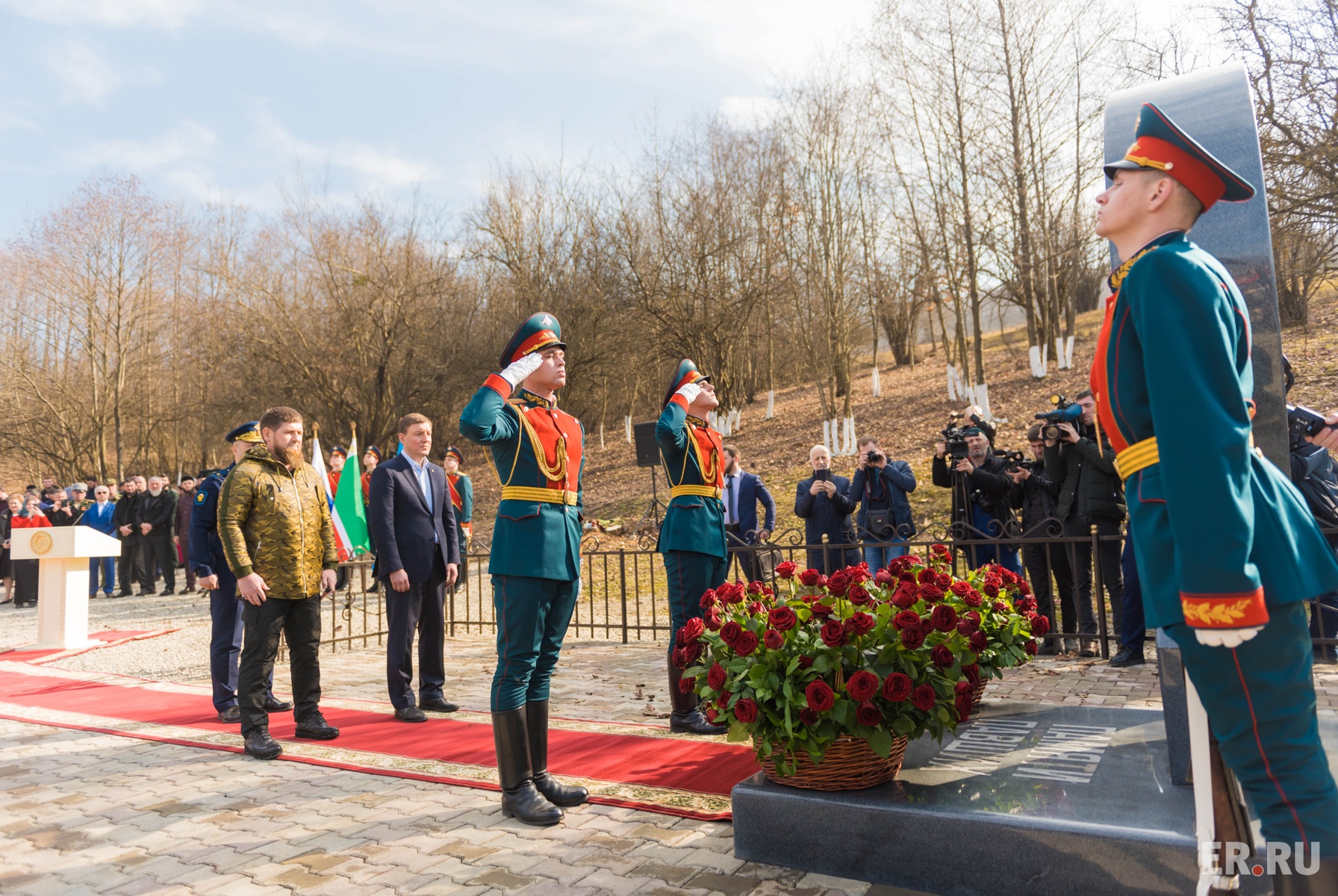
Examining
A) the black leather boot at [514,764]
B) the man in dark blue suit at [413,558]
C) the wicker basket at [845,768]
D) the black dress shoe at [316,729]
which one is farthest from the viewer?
the man in dark blue suit at [413,558]

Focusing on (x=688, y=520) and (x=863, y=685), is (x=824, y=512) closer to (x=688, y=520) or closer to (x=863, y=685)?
(x=688, y=520)

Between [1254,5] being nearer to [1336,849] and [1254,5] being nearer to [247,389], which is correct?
[1336,849]

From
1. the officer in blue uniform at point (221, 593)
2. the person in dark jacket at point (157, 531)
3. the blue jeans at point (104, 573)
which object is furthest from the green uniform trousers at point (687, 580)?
the blue jeans at point (104, 573)

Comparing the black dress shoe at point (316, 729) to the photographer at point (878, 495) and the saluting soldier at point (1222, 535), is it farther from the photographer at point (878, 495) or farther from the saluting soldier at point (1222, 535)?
the photographer at point (878, 495)

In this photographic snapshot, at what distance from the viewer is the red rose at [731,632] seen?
3.36m

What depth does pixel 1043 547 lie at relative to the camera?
25.3 feet

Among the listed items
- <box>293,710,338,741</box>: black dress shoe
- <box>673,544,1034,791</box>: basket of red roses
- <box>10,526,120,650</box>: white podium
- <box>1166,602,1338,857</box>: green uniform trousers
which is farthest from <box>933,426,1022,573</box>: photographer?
<box>10,526,120,650</box>: white podium

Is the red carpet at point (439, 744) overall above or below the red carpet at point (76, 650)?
below

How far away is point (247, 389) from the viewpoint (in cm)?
→ 2672

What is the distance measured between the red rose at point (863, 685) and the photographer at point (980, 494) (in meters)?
4.98

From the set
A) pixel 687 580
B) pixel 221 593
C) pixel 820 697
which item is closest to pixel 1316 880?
pixel 820 697

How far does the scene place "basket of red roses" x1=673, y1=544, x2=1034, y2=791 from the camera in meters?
3.09

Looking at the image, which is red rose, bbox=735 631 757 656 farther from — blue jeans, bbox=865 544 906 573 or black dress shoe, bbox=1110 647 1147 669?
blue jeans, bbox=865 544 906 573

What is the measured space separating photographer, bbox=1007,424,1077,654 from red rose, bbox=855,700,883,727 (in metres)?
4.80
